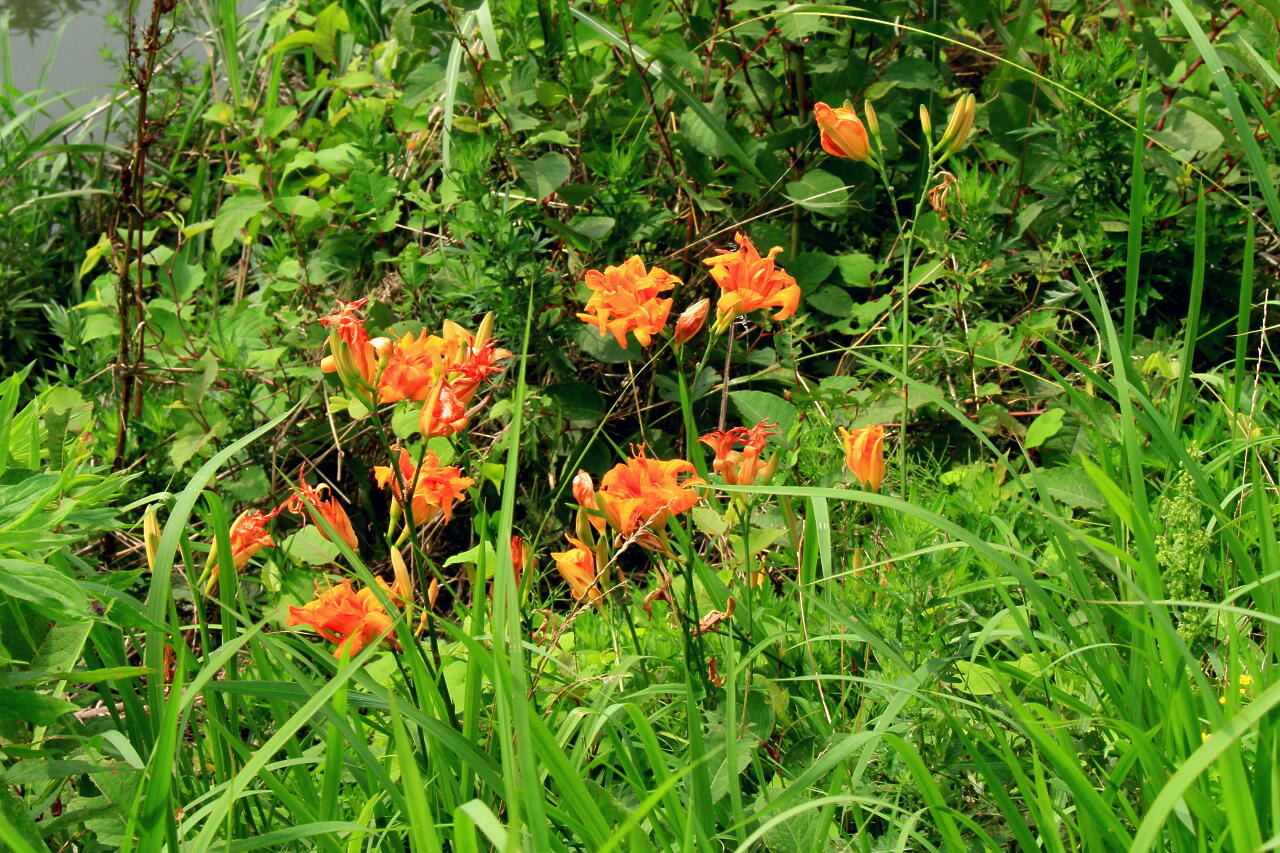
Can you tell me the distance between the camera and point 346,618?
1347mm

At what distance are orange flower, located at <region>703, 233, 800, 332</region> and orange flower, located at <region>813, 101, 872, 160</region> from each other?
253 millimetres

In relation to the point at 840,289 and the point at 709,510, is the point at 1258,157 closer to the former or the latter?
the point at 709,510

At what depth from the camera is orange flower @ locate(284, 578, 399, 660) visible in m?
1.33

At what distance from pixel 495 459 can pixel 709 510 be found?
3.55 feet

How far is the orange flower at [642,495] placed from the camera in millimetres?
1339

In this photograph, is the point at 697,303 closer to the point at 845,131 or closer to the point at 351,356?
the point at 845,131

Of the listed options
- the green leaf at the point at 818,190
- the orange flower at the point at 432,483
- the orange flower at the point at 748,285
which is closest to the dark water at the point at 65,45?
the green leaf at the point at 818,190

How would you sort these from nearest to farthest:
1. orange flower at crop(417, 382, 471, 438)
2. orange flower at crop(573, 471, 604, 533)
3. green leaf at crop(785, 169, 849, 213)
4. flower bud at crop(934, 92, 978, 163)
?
1. orange flower at crop(417, 382, 471, 438)
2. orange flower at crop(573, 471, 604, 533)
3. flower bud at crop(934, 92, 978, 163)
4. green leaf at crop(785, 169, 849, 213)

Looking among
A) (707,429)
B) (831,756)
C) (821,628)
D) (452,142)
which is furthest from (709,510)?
(452,142)

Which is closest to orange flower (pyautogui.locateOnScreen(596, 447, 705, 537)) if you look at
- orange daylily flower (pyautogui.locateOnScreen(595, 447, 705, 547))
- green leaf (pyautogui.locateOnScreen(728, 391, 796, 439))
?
orange daylily flower (pyautogui.locateOnScreen(595, 447, 705, 547))

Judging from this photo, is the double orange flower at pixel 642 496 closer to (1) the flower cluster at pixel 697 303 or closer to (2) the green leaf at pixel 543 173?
(1) the flower cluster at pixel 697 303

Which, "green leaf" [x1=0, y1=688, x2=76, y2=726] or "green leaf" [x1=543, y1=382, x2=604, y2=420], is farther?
"green leaf" [x1=543, y1=382, x2=604, y2=420]

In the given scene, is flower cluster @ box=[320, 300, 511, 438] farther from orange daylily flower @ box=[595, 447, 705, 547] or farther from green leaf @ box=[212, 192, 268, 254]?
green leaf @ box=[212, 192, 268, 254]

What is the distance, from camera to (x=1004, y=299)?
233 centimetres
